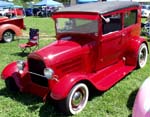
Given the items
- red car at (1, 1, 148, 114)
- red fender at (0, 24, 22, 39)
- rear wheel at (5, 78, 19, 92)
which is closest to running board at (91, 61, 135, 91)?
red car at (1, 1, 148, 114)

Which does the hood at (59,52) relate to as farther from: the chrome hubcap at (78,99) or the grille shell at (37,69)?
the chrome hubcap at (78,99)

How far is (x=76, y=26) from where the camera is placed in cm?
573

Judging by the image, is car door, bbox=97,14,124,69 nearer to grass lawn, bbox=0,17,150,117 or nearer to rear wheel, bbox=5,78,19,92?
grass lawn, bbox=0,17,150,117

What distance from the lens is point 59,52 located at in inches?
200

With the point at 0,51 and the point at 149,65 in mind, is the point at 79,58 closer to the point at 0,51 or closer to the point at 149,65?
the point at 149,65

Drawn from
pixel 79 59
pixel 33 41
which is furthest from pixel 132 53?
pixel 33 41

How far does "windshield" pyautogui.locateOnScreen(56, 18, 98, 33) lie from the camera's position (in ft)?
18.1

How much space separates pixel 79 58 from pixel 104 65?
901 millimetres

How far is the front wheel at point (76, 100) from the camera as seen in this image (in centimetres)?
465

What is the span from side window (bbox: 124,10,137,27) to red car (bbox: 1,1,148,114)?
0.08 ft

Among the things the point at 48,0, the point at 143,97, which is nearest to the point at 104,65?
the point at 143,97

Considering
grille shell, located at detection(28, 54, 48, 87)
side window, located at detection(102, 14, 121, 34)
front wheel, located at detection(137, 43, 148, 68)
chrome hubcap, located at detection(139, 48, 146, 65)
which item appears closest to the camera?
grille shell, located at detection(28, 54, 48, 87)

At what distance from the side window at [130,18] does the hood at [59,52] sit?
5.66ft

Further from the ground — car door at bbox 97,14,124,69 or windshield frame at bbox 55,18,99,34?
windshield frame at bbox 55,18,99,34
